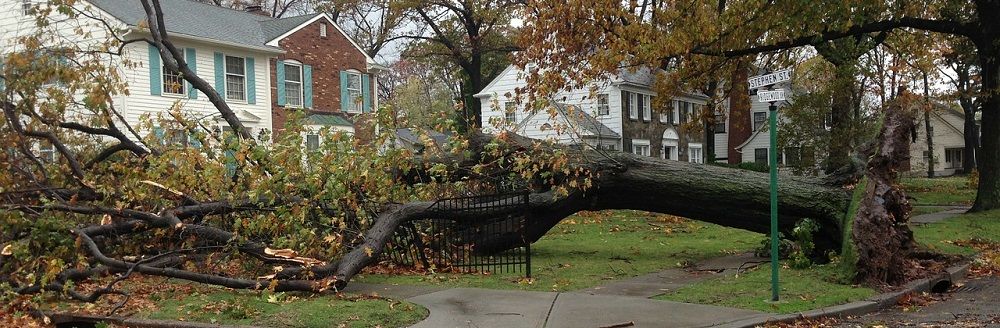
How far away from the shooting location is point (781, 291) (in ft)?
27.3

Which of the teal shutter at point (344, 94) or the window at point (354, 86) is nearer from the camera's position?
the teal shutter at point (344, 94)

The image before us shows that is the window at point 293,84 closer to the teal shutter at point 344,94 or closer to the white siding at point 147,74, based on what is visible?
the white siding at point 147,74

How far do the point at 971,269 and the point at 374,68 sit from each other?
75.3 feet

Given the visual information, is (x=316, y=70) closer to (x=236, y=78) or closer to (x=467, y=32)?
(x=236, y=78)

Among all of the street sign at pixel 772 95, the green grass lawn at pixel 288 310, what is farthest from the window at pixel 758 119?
the green grass lawn at pixel 288 310

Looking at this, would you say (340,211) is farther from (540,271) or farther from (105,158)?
(105,158)

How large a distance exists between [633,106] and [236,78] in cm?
1779

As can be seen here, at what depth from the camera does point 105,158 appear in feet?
Answer: 38.2

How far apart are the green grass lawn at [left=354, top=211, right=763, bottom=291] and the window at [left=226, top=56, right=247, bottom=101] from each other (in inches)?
457

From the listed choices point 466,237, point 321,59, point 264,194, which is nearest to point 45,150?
point 264,194

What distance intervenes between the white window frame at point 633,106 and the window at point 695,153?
6.66 meters

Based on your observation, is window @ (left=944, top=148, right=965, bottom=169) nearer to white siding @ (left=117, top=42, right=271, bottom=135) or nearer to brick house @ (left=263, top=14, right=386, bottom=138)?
brick house @ (left=263, top=14, right=386, bottom=138)

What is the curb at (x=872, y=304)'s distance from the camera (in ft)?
22.9

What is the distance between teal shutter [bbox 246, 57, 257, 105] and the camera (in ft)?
80.7
